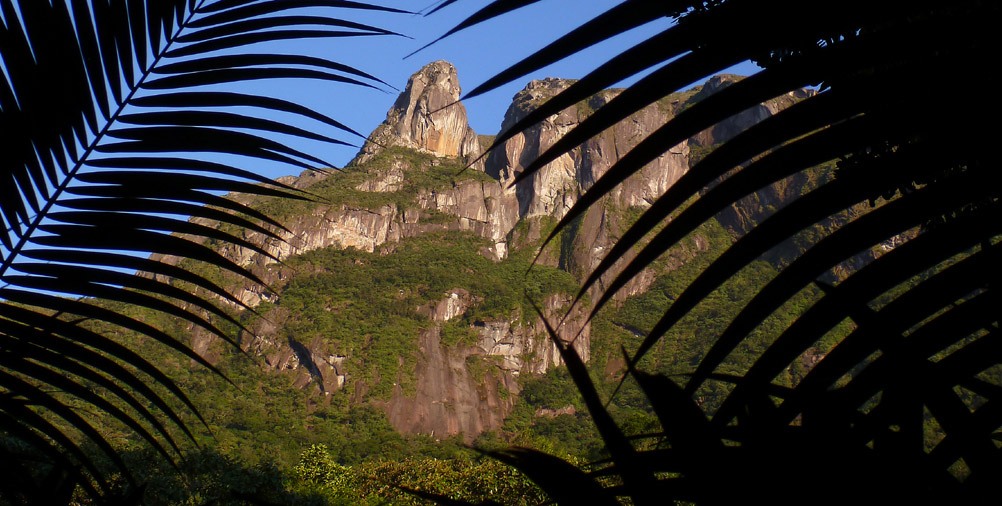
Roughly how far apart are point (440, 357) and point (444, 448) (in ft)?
41.2

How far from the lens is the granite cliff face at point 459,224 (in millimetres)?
50406

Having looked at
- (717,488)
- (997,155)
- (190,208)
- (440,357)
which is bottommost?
(717,488)

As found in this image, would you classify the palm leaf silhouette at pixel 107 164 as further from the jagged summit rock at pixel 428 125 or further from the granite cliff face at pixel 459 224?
the jagged summit rock at pixel 428 125

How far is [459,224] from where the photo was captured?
216 ft

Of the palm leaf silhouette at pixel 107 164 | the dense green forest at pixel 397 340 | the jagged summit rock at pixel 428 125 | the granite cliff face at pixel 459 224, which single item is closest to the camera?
the palm leaf silhouette at pixel 107 164

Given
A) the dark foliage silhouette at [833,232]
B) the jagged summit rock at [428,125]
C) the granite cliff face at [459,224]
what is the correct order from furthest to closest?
the jagged summit rock at [428,125], the granite cliff face at [459,224], the dark foliage silhouette at [833,232]

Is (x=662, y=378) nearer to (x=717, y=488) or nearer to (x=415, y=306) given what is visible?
(x=717, y=488)

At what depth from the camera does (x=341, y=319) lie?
54.5 metres

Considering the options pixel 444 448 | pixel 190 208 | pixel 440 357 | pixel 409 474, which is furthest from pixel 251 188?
pixel 440 357

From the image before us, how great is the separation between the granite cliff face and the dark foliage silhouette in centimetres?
4745

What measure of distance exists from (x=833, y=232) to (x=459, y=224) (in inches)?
2583

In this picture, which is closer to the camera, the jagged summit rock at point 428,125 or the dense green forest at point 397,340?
the dense green forest at point 397,340

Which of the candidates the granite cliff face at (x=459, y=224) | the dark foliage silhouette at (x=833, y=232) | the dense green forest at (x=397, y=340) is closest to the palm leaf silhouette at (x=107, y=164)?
the dark foliage silhouette at (x=833, y=232)

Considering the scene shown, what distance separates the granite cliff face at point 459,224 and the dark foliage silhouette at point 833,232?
47.5 metres
